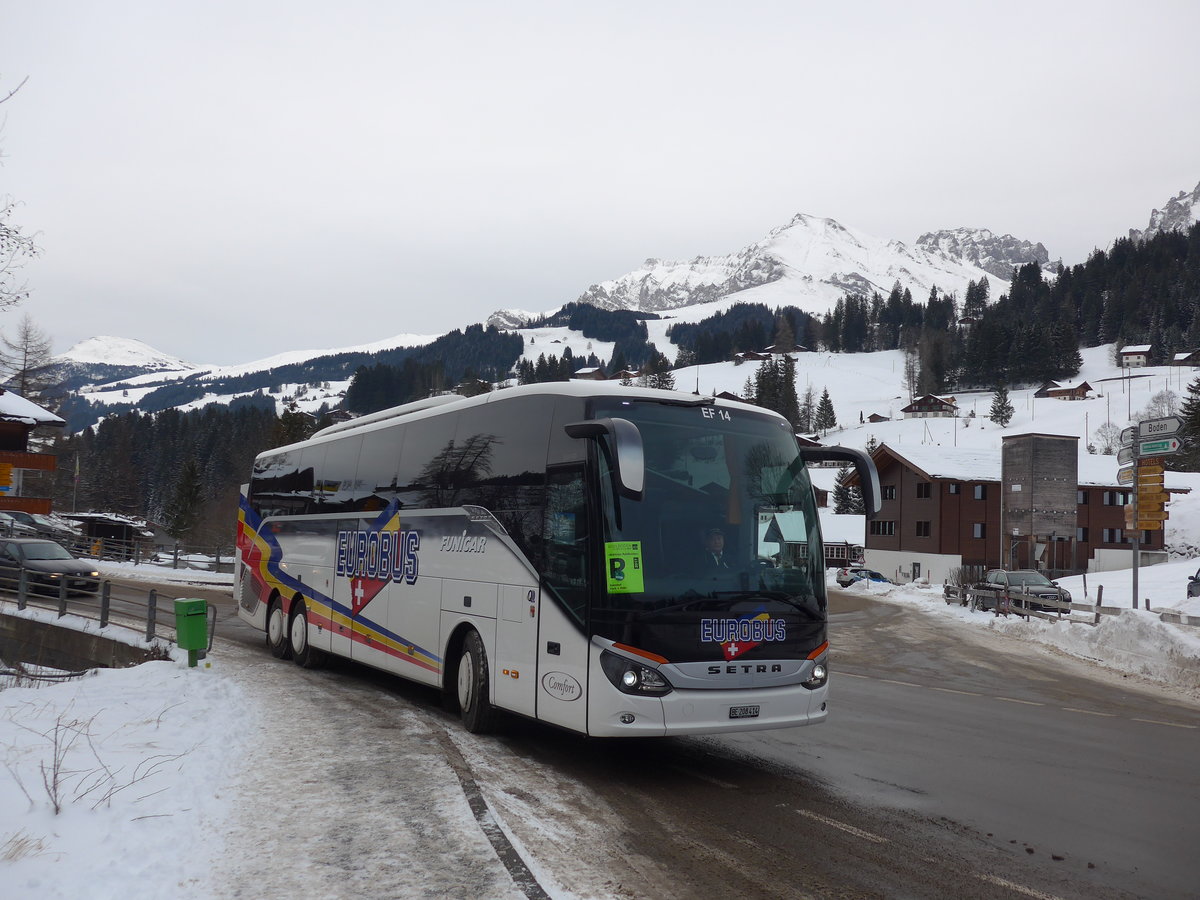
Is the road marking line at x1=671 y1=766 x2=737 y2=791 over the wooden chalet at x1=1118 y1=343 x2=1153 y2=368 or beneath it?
beneath

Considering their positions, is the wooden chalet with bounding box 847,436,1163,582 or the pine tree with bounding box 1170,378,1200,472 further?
the pine tree with bounding box 1170,378,1200,472

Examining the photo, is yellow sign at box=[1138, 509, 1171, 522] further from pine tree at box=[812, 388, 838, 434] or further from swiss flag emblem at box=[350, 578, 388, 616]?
pine tree at box=[812, 388, 838, 434]

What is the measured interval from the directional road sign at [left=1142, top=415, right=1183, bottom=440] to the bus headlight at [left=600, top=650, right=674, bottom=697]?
17.5 m

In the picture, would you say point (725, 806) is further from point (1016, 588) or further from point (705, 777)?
point (1016, 588)

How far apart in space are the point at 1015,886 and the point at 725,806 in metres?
2.40

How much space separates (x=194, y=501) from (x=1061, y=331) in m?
149

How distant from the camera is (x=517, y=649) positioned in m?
9.23

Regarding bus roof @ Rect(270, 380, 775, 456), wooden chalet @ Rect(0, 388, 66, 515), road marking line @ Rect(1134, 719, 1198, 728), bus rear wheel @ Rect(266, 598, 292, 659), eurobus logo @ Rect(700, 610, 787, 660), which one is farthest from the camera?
wooden chalet @ Rect(0, 388, 66, 515)

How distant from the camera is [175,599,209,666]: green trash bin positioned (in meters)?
12.8

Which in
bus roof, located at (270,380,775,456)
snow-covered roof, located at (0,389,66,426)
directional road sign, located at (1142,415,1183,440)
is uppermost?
snow-covered roof, located at (0,389,66,426)

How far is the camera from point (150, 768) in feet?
24.3

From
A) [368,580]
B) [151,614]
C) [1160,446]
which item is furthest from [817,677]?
[1160,446]

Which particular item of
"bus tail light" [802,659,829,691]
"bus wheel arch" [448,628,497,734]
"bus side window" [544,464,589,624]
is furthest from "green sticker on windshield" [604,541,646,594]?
"bus wheel arch" [448,628,497,734]

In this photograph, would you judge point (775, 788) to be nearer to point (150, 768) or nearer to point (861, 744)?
point (861, 744)
